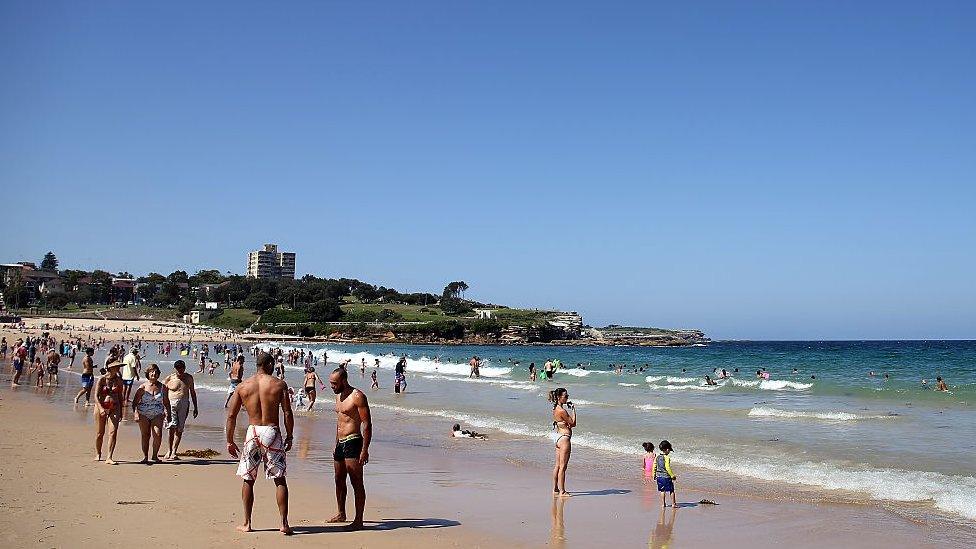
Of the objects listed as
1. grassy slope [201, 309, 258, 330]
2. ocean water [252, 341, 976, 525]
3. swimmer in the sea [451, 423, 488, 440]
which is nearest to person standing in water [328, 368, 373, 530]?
ocean water [252, 341, 976, 525]

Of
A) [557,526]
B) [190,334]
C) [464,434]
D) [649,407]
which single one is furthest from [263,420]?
[190,334]

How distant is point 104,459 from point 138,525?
471cm

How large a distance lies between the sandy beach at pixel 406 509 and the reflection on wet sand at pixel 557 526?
17mm

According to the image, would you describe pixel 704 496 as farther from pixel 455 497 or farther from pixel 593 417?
pixel 593 417

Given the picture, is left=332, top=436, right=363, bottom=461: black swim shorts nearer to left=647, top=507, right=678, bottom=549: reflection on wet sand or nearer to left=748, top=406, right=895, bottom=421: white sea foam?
left=647, top=507, right=678, bottom=549: reflection on wet sand

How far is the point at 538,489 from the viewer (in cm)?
1134

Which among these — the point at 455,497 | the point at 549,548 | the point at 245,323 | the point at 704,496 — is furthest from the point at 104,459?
the point at 245,323

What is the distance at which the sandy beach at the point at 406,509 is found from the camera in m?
7.68

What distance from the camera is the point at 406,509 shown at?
9391 millimetres

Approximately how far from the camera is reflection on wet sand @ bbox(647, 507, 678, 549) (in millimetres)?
8266

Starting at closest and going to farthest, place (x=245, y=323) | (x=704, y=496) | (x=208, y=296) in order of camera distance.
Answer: (x=704, y=496), (x=245, y=323), (x=208, y=296)

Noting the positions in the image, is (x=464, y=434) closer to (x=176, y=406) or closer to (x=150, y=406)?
(x=176, y=406)

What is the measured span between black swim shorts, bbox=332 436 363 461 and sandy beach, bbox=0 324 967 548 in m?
0.80

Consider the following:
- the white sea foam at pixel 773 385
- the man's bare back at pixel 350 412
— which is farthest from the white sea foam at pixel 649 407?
the man's bare back at pixel 350 412
